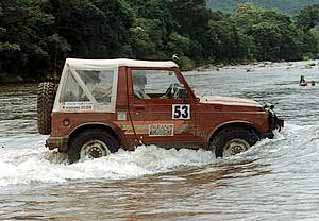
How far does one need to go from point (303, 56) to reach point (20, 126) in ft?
540

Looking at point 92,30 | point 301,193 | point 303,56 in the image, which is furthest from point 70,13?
point 303,56

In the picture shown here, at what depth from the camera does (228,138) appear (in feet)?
50.1

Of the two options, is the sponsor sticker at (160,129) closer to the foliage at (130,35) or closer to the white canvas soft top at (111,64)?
the white canvas soft top at (111,64)

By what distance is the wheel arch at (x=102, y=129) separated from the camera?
14.8 meters

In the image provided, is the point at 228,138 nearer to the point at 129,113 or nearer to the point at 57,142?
the point at 129,113

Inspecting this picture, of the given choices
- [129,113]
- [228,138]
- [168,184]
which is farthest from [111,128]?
[168,184]

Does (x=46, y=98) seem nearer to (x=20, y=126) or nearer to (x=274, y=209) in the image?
(x=274, y=209)

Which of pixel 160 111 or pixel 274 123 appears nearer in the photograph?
pixel 160 111

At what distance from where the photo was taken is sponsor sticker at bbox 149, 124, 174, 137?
14906 mm

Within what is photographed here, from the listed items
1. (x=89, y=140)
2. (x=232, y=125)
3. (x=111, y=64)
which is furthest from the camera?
(x=232, y=125)

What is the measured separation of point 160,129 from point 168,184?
2267 millimetres

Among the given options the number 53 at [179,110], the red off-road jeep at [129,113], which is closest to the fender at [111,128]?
the red off-road jeep at [129,113]

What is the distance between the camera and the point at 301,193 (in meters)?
11.2

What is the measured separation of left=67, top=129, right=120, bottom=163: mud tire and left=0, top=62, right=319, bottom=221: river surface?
240 mm
